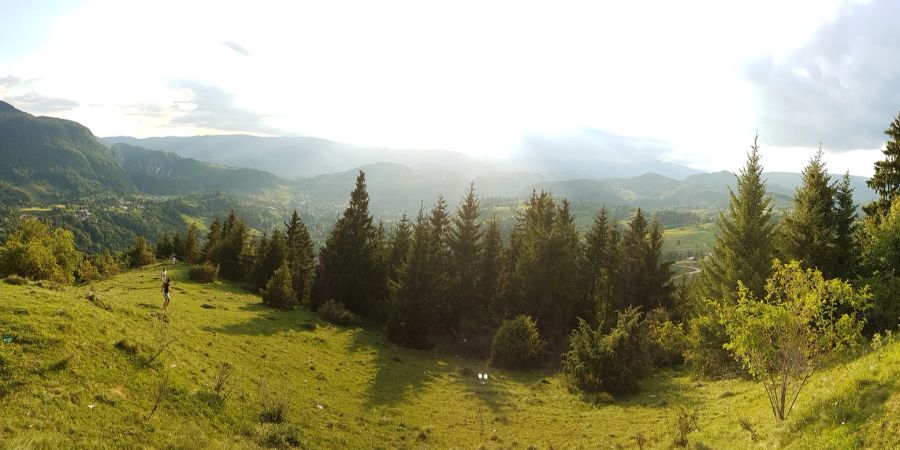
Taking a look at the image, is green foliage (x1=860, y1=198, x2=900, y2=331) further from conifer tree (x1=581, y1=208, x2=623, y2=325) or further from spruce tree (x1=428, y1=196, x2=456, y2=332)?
spruce tree (x1=428, y1=196, x2=456, y2=332)

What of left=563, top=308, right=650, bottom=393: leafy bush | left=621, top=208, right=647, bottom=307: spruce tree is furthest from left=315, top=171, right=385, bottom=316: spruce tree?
left=621, top=208, right=647, bottom=307: spruce tree

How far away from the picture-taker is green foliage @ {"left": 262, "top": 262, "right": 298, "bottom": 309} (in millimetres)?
45062

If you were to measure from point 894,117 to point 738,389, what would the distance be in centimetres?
2819

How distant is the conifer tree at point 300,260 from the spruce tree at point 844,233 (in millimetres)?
47867

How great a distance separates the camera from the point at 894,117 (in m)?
34.9

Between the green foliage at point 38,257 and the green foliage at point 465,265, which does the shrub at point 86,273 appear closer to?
the green foliage at point 38,257

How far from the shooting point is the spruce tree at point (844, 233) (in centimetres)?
2858

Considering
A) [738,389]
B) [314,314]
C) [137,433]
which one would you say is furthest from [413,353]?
[137,433]

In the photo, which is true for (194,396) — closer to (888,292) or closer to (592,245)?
(888,292)

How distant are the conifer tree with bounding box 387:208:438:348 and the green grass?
7095mm

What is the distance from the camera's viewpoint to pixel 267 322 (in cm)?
3697

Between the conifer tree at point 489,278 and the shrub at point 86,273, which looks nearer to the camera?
the shrub at point 86,273

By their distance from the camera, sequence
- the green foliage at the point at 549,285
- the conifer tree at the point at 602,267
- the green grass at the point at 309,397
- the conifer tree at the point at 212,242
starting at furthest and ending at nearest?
1. the conifer tree at the point at 212,242
2. the conifer tree at the point at 602,267
3. the green foliage at the point at 549,285
4. the green grass at the point at 309,397

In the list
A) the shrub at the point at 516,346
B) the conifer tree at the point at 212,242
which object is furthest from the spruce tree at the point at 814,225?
the conifer tree at the point at 212,242
